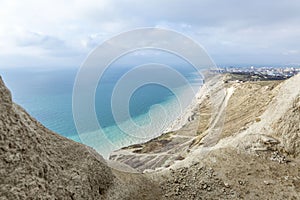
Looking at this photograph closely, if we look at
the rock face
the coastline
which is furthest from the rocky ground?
the coastline

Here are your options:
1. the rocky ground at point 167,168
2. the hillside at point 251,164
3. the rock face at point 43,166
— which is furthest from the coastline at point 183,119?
the rock face at point 43,166

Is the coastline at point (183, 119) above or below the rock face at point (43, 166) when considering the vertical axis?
below

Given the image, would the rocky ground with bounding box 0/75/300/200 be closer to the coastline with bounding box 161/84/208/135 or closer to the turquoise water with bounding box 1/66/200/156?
the turquoise water with bounding box 1/66/200/156

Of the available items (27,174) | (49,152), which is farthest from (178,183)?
(27,174)

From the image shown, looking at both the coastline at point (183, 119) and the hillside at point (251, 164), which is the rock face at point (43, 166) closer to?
the hillside at point (251, 164)

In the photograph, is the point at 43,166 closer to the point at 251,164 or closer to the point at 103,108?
the point at 251,164

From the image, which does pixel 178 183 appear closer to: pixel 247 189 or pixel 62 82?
pixel 247 189

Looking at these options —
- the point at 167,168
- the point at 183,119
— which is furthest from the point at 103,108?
the point at 167,168

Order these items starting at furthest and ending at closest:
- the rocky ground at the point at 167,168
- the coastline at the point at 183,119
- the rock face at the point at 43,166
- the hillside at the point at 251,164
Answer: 1. the coastline at the point at 183,119
2. the hillside at the point at 251,164
3. the rocky ground at the point at 167,168
4. the rock face at the point at 43,166

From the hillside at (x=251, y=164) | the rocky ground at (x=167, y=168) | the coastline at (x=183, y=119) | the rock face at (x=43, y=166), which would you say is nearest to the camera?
the rock face at (x=43, y=166)
